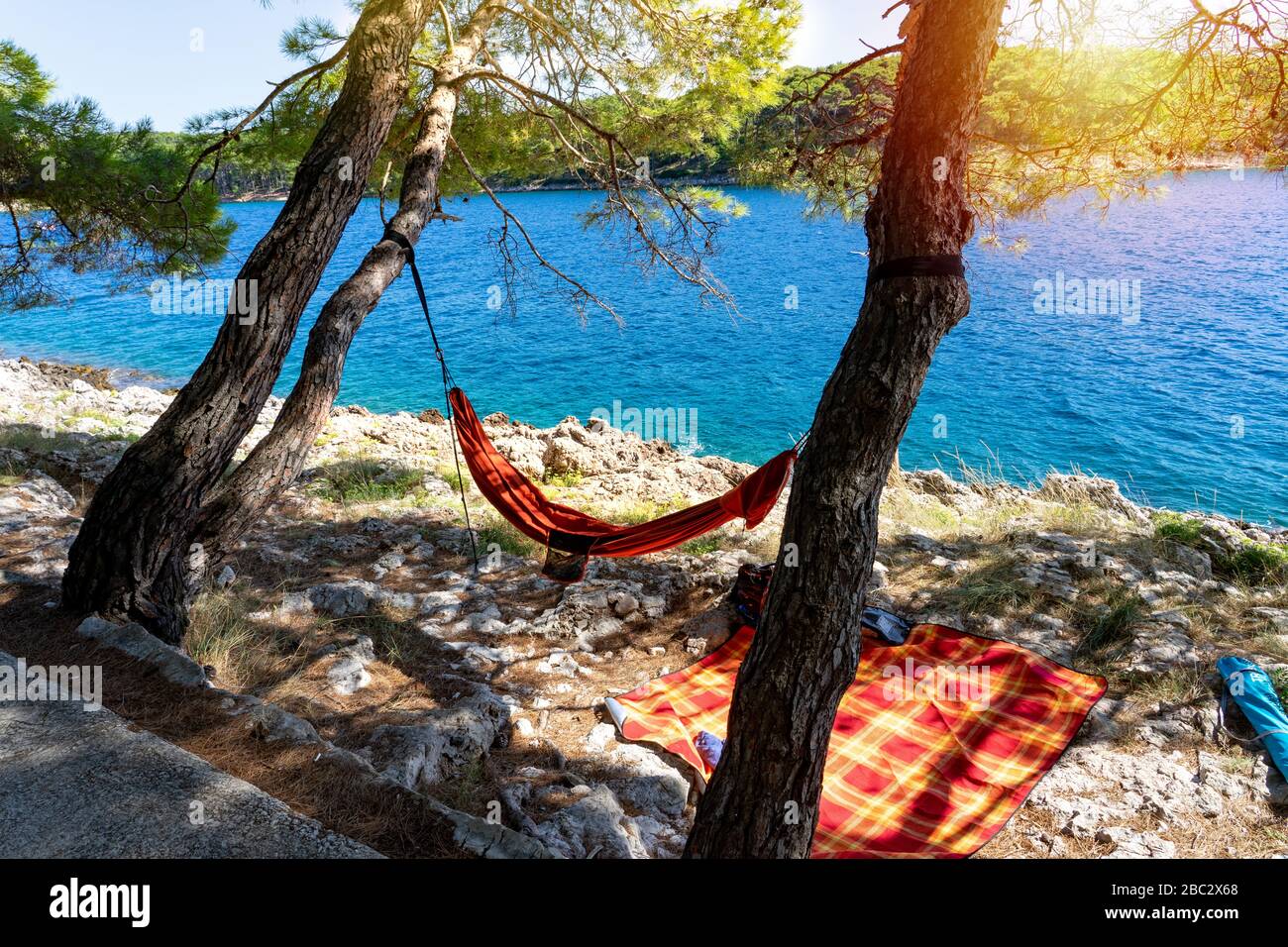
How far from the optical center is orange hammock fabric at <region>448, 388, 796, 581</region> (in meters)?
2.93

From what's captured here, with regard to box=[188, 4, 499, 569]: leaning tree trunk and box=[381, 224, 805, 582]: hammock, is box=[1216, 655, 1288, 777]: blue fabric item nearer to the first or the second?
box=[381, 224, 805, 582]: hammock

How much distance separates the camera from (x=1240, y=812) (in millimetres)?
2271

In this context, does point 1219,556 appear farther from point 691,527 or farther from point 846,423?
point 846,423

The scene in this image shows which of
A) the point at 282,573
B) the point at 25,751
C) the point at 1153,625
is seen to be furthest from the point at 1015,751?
the point at 282,573

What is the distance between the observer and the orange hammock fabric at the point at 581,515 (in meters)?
2.93

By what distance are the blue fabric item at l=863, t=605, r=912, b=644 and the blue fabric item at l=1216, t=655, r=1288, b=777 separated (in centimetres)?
108

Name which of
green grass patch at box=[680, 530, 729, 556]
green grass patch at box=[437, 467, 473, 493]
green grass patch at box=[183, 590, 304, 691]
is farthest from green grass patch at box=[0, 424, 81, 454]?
green grass patch at box=[680, 530, 729, 556]

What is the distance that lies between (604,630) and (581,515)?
1.66 ft

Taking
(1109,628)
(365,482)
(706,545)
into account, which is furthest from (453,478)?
(1109,628)

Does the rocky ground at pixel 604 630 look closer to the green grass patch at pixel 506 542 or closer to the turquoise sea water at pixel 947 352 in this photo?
the green grass patch at pixel 506 542

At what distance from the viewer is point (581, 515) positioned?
3.31 m

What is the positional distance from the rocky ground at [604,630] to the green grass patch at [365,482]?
0.02 metres

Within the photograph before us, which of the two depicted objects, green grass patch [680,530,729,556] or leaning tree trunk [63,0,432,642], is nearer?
leaning tree trunk [63,0,432,642]
